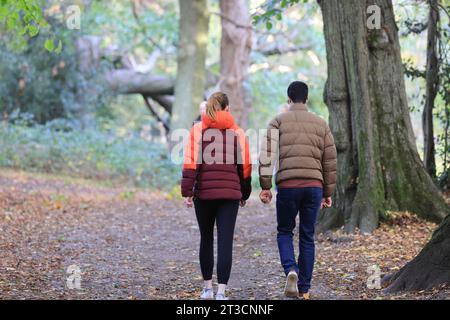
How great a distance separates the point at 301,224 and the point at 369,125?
371 centimetres

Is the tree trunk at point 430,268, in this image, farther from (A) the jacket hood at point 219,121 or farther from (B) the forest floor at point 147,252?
(A) the jacket hood at point 219,121

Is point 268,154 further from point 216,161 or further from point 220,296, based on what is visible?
point 220,296

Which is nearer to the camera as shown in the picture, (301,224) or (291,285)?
(291,285)

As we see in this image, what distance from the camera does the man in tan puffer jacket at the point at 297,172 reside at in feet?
22.7

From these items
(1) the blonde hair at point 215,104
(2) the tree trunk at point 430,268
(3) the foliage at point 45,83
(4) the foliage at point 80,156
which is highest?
(3) the foliage at point 45,83

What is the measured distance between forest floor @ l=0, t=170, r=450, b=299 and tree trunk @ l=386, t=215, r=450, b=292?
0.41ft

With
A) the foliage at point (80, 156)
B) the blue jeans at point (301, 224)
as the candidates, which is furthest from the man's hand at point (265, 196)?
the foliage at point (80, 156)

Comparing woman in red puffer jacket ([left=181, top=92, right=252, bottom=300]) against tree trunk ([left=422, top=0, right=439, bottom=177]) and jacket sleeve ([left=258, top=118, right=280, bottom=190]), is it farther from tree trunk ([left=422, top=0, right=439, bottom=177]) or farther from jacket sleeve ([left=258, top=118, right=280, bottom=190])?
tree trunk ([left=422, top=0, right=439, bottom=177])

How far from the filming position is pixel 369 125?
1040 cm

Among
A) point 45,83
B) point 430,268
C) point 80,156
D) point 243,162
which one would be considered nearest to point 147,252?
point 243,162

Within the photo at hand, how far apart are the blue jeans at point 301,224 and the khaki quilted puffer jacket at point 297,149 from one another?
0.49 feet

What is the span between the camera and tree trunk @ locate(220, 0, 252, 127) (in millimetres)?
24969

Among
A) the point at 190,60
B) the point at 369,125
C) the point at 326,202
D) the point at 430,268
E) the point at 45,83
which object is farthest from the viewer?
the point at 45,83
